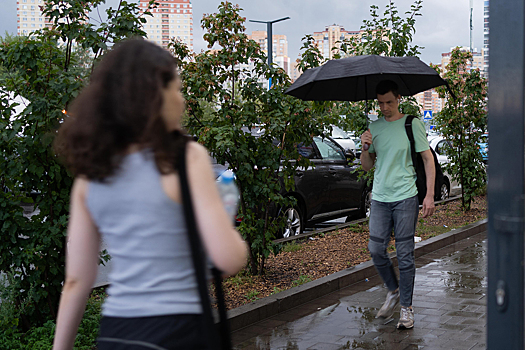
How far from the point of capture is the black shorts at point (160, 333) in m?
1.63

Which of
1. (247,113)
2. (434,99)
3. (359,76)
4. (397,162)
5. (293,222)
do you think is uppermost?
(434,99)

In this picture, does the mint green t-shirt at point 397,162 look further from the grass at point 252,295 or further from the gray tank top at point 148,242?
the gray tank top at point 148,242

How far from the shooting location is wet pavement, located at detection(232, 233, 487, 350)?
15.3ft

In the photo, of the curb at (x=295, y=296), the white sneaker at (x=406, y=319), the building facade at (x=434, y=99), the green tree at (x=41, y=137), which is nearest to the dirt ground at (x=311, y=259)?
the curb at (x=295, y=296)

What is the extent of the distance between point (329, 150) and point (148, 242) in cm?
925

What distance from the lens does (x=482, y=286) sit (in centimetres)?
636

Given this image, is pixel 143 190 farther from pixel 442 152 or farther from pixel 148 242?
pixel 442 152

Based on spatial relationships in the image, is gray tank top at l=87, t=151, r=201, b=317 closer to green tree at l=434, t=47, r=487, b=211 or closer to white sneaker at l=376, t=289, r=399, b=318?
white sneaker at l=376, t=289, r=399, b=318

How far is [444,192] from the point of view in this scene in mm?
14820

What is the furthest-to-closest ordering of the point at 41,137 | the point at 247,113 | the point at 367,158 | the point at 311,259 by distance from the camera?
the point at 311,259
the point at 247,113
the point at 367,158
the point at 41,137

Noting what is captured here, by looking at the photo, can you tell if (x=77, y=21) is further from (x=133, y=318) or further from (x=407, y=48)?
(x=407, y=48)

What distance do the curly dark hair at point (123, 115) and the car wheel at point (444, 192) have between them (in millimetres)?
13631

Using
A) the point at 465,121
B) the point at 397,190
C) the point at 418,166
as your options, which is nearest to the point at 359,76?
the point at 418,166

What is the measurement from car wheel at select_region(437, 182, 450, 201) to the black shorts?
13.6 metres
